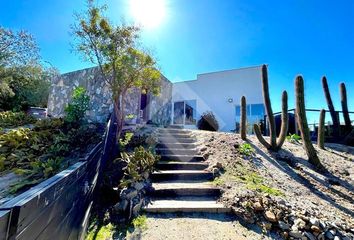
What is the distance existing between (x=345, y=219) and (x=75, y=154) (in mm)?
6766

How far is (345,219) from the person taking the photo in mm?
3473

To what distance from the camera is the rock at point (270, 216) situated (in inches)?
129

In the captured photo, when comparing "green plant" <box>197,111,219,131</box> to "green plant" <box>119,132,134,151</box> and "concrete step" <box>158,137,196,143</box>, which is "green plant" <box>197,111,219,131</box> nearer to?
"concrete step" <box>158,137,196,143</box>

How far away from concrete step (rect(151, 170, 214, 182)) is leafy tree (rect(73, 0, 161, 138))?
2.29 metres

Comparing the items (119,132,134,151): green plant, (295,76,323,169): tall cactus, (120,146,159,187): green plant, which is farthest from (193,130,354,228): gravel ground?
(119,132,134,151): green plant

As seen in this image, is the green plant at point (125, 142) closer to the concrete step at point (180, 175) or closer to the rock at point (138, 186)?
the concrete step at point (180, 175)

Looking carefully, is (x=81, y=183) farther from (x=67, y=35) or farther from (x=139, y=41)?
(x=67, y=35)

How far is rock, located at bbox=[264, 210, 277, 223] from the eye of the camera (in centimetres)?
328

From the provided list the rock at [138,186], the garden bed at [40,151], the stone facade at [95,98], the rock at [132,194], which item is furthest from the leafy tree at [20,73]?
the rock at [132,194]

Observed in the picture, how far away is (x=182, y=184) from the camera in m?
4.46

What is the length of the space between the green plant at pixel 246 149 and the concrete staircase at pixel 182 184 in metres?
1.19

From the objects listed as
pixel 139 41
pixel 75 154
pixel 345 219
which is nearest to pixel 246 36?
pixel 139 41

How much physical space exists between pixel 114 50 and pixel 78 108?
11.7 ft

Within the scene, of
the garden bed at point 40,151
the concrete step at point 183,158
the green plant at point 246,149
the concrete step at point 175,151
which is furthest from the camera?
the concrete step at point 175,151
